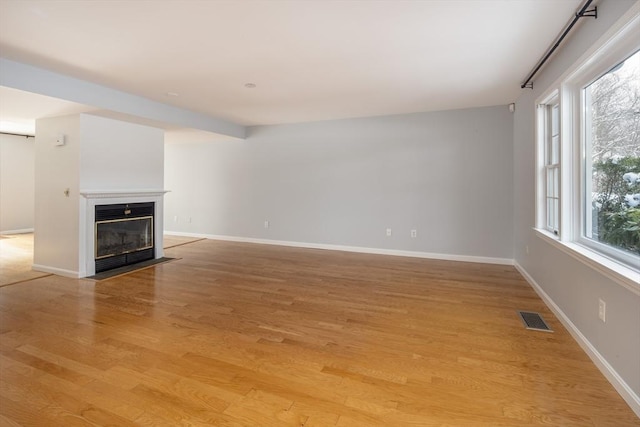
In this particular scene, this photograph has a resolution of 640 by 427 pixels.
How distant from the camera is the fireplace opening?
4.28m

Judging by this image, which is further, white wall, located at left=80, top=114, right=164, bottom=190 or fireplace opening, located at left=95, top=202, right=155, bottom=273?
fireplace opening, located at left=95, top=202, right=155, bottom=273

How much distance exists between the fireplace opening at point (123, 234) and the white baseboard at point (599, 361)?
5158mm

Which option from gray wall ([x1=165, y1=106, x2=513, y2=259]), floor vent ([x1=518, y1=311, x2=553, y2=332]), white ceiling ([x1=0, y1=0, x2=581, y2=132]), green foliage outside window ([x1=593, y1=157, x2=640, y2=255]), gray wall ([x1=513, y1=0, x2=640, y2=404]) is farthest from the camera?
gray wall ([x1=165, y1=106, x2=513, y2=259])

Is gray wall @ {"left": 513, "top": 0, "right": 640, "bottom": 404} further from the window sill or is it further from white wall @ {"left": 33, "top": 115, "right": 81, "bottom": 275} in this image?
white wall @ {"left": 33, "top": 115, "right": 81, "bottom": 275}

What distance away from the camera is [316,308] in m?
3.06

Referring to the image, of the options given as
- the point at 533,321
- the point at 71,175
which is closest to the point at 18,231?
the point at 71,175

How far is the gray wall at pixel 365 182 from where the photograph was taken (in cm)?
488

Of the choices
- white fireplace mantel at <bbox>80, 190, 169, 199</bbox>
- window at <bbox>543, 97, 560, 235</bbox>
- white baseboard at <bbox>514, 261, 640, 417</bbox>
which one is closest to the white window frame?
window at <bbox>543, 97, 560, 235</bbox>

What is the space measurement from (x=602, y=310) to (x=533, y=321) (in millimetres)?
771

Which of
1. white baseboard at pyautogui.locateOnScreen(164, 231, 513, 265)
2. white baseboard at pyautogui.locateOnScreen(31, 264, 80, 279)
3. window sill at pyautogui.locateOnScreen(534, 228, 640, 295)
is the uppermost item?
window sill at pyautogui.locateOnScreen(534, 228, 640, 295)

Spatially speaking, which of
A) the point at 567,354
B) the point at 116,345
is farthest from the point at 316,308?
the point at 567,354

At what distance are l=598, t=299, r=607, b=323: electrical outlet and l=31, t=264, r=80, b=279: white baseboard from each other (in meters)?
5.18

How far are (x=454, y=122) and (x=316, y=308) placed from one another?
3.69 metres

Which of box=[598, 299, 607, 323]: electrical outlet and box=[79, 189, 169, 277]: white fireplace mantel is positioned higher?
box=[79, 189, 169, 277]: white fireplace mantel
